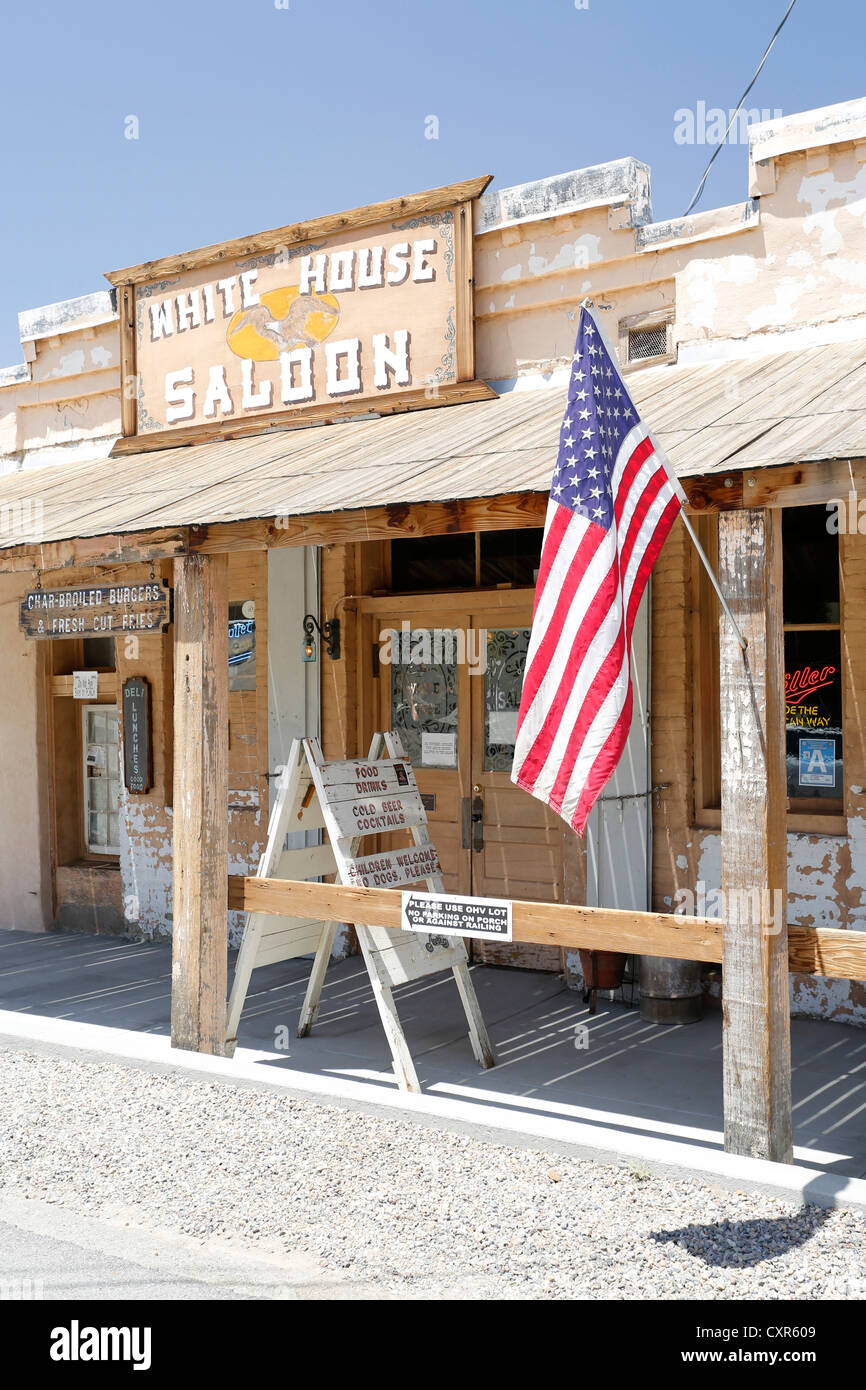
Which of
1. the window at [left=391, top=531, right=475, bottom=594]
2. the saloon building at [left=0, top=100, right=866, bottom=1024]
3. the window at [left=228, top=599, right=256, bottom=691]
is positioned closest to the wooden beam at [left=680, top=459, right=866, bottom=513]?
the saloon building at [left=0, top=100, right=866, bottom=1024]

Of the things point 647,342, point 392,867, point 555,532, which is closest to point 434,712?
point 392,867

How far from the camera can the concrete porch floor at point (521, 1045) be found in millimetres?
5328

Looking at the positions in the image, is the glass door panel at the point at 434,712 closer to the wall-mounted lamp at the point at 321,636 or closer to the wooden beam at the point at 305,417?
the wall-mounted lamp at the point at 321,636

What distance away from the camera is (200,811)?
612cm

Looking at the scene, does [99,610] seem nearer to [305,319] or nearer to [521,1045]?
[305,319]

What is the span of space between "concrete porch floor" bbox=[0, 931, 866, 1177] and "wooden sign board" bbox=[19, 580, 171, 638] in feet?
7.51

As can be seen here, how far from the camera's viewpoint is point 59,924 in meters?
10.3

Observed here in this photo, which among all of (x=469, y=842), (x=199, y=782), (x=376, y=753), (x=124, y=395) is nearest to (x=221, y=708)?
(x=199, y=782)

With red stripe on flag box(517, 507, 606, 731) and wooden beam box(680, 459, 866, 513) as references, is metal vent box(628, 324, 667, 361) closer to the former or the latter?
wooden beam box(680, 459, 866, 513)

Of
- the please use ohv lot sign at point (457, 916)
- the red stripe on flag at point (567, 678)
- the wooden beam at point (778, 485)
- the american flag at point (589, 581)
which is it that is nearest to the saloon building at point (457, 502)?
the wooden beam at point (778, 485)

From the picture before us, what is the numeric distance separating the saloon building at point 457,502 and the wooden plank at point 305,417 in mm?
26

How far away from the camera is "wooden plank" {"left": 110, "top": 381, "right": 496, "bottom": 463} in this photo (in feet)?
23.8

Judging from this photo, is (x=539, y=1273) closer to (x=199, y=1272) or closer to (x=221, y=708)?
(x=199, y=1272)

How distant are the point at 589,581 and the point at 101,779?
7.03m
